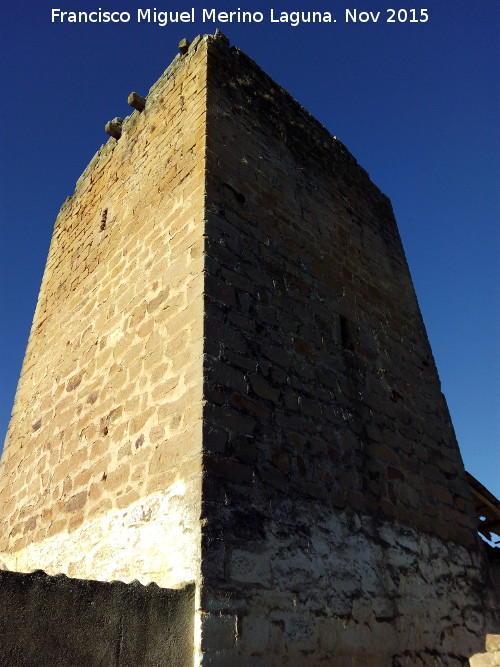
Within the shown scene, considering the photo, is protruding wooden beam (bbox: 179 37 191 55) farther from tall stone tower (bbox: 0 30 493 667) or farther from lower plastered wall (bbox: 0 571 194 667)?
lower plastered wall (bbox: 0 571 194 667)

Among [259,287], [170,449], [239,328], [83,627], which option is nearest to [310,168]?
[259,287]

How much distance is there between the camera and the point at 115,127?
5.79 metres

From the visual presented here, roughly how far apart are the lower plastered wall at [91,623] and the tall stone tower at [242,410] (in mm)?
140

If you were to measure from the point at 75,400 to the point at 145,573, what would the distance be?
188 centimetres

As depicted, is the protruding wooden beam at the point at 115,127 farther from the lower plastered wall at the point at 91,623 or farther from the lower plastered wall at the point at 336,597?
the lower plastered wall at the point at 91,623

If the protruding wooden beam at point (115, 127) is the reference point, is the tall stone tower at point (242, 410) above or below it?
below

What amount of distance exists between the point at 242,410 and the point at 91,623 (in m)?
1.33

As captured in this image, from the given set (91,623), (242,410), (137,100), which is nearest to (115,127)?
(137,100)

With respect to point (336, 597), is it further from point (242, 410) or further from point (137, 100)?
point (137, 100)

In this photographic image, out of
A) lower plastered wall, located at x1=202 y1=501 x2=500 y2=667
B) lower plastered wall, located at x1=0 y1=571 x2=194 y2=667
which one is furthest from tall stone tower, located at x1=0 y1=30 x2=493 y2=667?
lower plastered wall, located at x1=0 y1=571 x2=194 y2=667

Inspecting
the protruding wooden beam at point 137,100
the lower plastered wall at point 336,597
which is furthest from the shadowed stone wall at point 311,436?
the protruding wooden beam at point 137,100

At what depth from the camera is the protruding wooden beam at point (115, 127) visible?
578 centimetres

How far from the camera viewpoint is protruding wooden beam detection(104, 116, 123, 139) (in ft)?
18.9

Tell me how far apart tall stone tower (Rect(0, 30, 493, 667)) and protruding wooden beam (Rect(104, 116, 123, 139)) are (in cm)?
11
